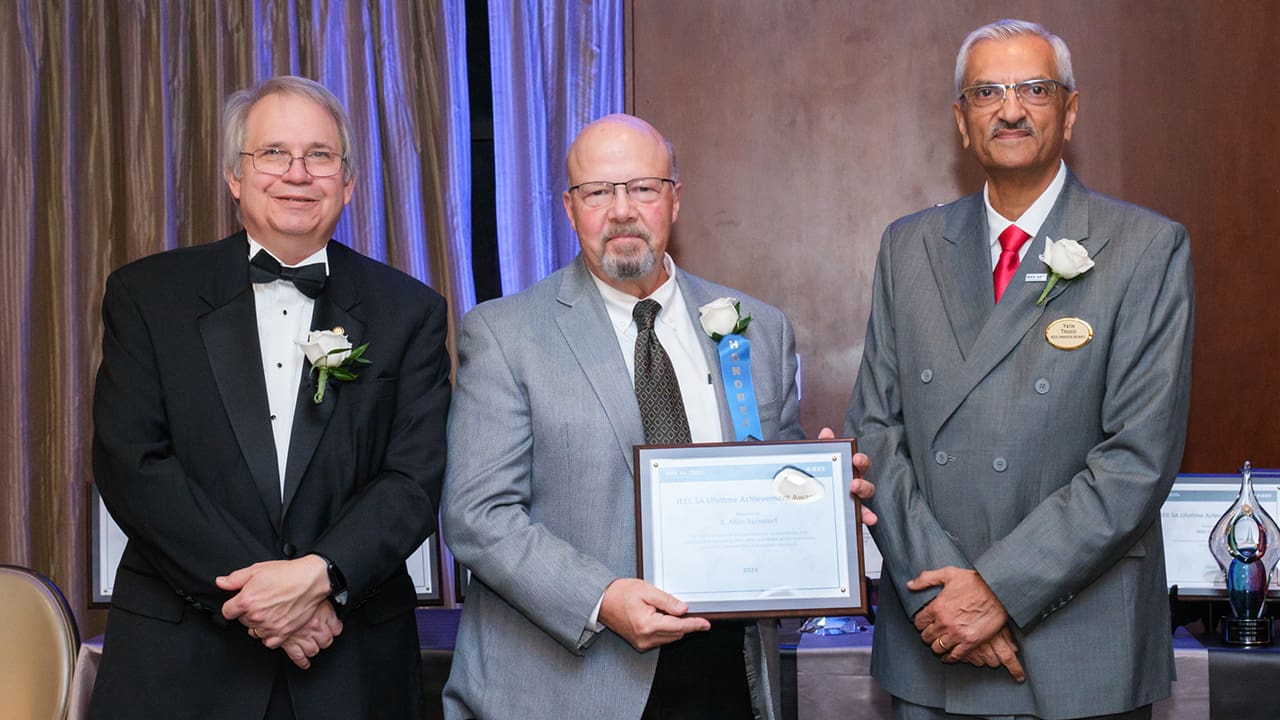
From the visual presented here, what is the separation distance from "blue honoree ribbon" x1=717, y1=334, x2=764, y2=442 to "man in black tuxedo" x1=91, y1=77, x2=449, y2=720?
0.62m

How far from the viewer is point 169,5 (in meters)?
4.26

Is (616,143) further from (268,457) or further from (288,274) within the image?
(268,457)

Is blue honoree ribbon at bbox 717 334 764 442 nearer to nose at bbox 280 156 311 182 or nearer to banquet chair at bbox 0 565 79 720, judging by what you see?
nose at bbox 280 156 311 182

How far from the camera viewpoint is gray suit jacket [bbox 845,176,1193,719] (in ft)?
7.92

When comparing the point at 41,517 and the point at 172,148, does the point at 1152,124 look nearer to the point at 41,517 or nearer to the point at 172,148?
the point at 172,148

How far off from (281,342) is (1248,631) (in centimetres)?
247

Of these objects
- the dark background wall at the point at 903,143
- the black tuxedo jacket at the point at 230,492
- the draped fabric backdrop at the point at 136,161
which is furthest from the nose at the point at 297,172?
the dark background wall at the point at 903,143

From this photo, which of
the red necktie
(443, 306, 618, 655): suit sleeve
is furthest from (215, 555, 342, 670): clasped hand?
the red necktie

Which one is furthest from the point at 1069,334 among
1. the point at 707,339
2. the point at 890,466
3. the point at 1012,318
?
the point at 707,339

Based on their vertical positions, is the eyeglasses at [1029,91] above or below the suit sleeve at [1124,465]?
above

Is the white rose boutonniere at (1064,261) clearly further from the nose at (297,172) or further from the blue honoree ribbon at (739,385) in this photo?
the nose at (297,172)

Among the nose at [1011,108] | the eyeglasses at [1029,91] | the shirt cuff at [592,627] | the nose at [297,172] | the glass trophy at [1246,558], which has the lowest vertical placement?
the glass trophy at [1246,558]

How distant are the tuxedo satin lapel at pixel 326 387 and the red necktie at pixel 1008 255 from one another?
1358mm

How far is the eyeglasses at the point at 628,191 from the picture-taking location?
8.68 ft
